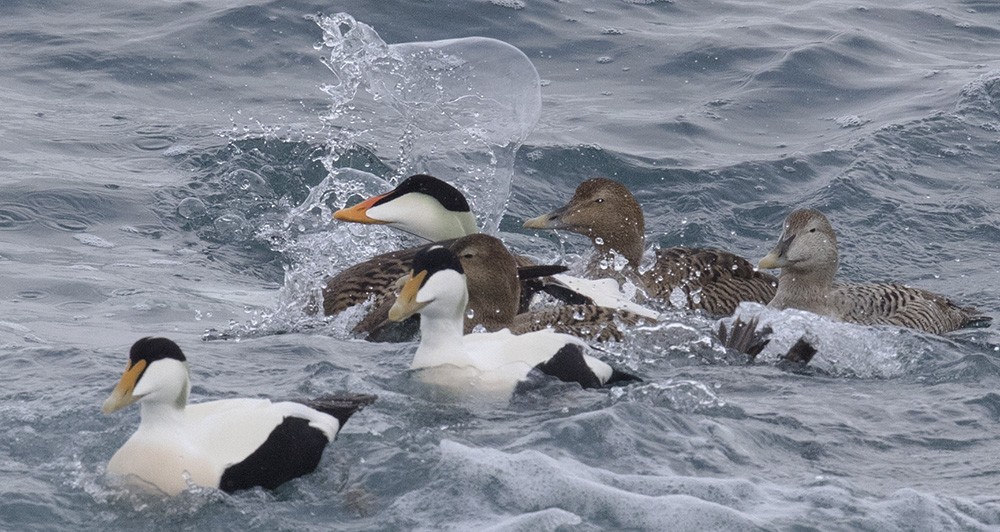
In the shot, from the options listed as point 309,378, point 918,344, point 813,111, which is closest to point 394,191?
point 309,378

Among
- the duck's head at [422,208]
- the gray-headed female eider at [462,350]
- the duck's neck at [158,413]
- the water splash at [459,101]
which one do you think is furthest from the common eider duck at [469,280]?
the duck's neck at [158,413]

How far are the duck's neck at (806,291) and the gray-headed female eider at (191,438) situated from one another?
3.40 meters

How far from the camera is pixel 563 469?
5188 millimetres

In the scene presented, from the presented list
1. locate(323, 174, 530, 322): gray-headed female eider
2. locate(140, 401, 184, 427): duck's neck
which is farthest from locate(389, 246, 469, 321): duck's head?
locate(323, 174, 530, 322): gray-headed female eider

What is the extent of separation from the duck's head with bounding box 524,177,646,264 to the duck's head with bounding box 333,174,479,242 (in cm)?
55

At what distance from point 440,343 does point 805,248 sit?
101 inches

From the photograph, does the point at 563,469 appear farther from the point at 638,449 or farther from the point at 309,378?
the point at 309,378

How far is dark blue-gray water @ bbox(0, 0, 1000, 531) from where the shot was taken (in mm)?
5133

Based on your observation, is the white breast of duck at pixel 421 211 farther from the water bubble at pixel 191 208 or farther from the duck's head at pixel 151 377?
the duck's head at pixel 151 377

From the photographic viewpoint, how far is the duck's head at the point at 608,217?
334 inches

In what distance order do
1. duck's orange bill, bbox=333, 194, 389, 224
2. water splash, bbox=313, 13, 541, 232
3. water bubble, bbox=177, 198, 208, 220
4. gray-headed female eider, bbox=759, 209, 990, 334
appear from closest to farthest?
gray-headed female eider, bbox=759, 209, 990, 334 < duck's orange bill, bbox=333, 194, 389, 224 < water splash, bbox=313, 13, 541, 232 < water bubble, bbox=177, 198, 208, 220

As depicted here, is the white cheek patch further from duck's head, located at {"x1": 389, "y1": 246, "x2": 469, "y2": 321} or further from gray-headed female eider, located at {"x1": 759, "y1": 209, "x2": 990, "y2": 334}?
gray-headed female eider, located at {"x1": 759, "y1": 209, "x2": 990, "y2": 334}

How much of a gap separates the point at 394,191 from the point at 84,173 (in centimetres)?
286

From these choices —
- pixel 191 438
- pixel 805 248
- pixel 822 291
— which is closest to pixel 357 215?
pixel 805 248
